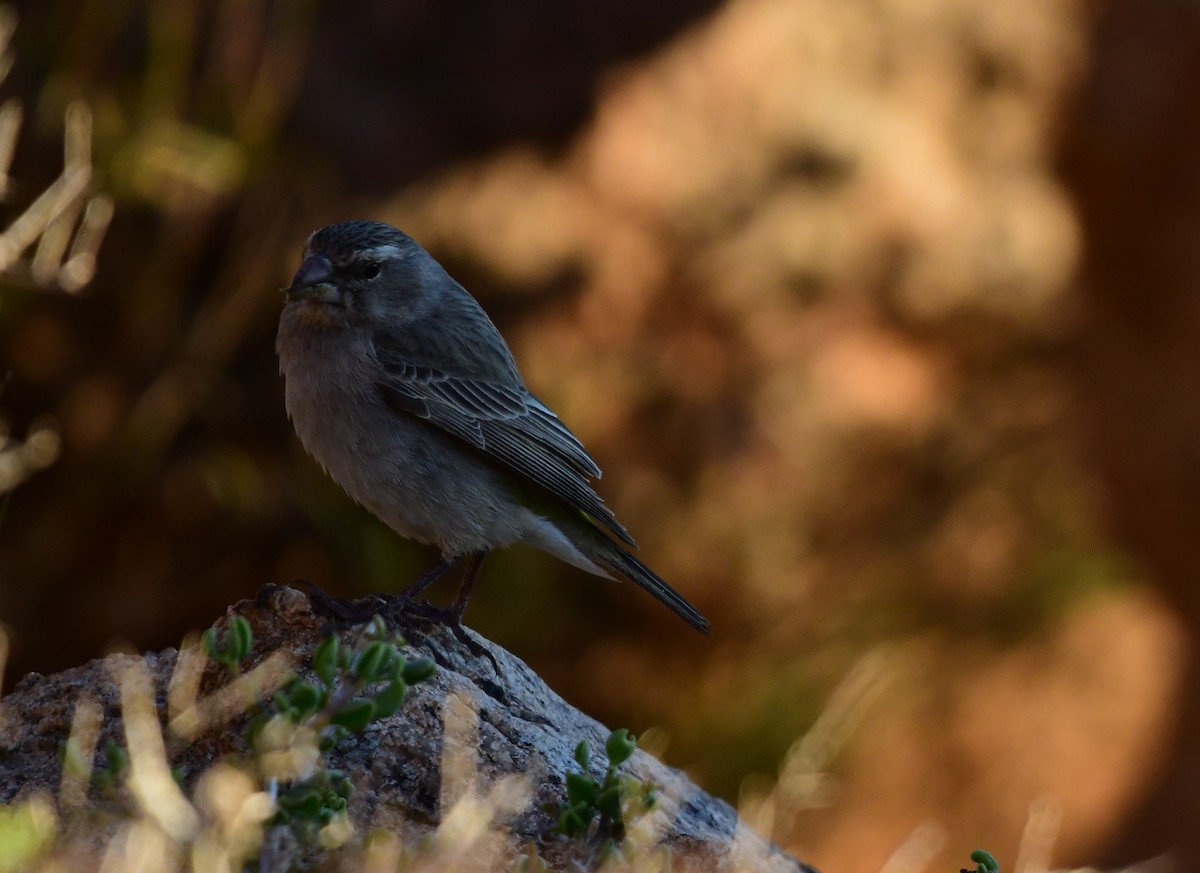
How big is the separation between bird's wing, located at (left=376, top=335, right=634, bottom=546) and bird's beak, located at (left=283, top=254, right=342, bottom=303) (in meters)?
0.20

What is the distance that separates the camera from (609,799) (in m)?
2.87

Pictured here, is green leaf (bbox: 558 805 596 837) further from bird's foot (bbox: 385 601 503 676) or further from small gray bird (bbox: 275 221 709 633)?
small gray bird (bbox: 275 221 709 633)

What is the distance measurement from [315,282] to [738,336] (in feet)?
11.5

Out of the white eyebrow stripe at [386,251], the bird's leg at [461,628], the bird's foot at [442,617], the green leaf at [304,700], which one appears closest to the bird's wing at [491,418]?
the white eyebrow stripe at [386,251]

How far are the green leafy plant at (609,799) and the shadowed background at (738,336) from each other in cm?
426

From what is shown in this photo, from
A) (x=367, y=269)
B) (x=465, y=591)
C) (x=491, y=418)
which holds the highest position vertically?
(x=367, y=269)

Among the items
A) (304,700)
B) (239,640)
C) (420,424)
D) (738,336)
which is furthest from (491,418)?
(738,336)

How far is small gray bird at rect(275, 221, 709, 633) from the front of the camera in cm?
429

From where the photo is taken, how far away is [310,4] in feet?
25.1

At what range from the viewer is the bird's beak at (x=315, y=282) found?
435 centimetres

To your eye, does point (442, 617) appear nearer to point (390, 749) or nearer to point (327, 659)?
point (390, 749)

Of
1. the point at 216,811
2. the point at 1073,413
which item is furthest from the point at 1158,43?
the point at 216,811

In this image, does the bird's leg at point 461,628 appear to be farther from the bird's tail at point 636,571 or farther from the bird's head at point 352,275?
the bird's head at point 352,275

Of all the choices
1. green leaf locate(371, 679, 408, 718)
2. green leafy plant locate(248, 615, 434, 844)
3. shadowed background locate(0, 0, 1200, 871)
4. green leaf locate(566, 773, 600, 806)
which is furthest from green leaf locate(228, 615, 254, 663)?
Result: shadowed background locate(0, 0, 1200, 871)
